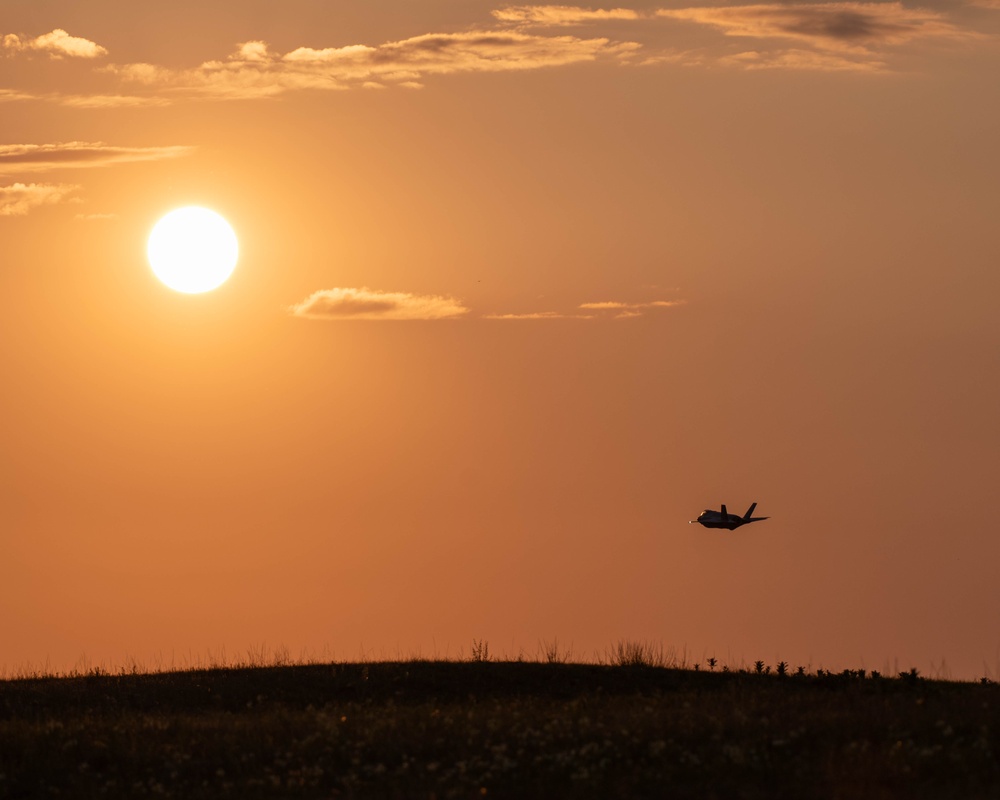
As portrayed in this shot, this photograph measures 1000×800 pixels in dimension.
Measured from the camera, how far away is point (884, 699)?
2622 cm

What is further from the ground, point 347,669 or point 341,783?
point 347,669

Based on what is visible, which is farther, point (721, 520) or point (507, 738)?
point (721, 520)

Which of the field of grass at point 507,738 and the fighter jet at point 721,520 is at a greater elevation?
the fighter jet at point 721,520

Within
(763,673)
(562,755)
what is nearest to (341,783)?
(562,755)

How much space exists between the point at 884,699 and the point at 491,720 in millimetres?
7169

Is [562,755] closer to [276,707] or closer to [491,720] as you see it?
[491,720]

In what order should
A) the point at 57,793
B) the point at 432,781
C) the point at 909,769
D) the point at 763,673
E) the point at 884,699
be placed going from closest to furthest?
the point at 909,769 → the point at 432,781 → the point at 57,793 → the point at 884,699 → the point at 763,673

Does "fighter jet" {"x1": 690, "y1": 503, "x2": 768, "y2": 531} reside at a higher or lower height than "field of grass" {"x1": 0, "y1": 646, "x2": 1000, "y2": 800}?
higher

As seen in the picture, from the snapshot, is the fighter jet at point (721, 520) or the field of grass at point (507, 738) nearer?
the field of grass at point (507, 738)

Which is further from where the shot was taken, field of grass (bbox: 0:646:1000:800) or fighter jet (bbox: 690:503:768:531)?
fighter jet (bbox: 690:503:768:531)

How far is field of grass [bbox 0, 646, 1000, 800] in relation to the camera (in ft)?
68.1

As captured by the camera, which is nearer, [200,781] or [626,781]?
[626,781]

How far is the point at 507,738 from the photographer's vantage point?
23.5 m

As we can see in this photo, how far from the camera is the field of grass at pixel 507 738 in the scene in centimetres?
2077
